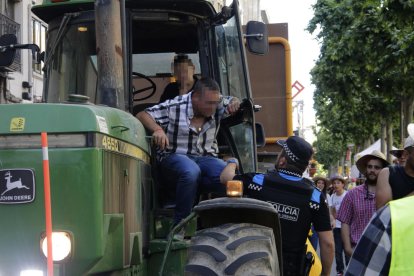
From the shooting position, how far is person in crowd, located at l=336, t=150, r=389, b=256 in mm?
8531

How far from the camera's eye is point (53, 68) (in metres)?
5.83

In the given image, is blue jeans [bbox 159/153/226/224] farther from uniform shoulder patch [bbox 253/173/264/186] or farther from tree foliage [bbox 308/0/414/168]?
tree foliage [bbox 308/0/414/168]

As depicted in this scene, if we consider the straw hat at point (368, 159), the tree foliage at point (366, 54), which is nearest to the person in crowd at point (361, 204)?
the straw hat at point (368, 159)

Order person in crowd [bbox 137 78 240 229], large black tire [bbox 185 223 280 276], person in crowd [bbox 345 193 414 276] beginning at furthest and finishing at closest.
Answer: person in crowd [bbox 137 78 240 229]
large black tire [bbox 185 223 280 276]
person in crowd [bbox 345 193 414 276]

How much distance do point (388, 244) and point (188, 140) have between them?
333 cm

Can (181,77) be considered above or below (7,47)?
below

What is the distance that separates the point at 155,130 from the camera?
5043mm

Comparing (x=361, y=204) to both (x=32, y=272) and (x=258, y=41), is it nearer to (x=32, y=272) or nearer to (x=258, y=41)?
(x=258, y=41)

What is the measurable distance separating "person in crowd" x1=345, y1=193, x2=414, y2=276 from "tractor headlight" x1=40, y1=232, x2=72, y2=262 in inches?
79.5

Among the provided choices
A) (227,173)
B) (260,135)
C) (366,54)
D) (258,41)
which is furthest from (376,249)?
(366,54)

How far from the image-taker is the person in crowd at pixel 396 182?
18.5 ft

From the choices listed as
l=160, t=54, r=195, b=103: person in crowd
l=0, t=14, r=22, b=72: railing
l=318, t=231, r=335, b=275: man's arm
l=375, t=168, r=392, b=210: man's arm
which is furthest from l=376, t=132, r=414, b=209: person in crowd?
l=0, t=14, r=22, b=72: railing

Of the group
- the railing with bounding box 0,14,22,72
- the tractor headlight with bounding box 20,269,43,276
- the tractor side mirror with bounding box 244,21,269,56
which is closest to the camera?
the tractor headlight with bounding box 20,269,43,276

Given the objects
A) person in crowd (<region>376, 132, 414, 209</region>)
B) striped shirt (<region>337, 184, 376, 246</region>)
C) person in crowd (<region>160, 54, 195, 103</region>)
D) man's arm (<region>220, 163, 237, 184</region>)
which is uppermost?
person in crowd (<region>160, 54, 195, 103</region>)
